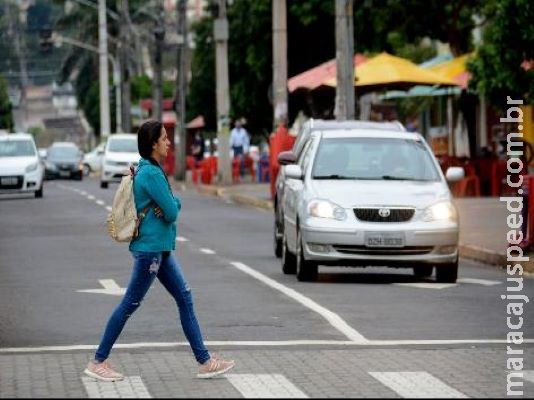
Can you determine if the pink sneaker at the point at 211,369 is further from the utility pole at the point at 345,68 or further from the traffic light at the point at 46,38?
the traffic light at the point at 46,38

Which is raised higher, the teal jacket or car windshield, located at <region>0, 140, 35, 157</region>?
the teal jacket

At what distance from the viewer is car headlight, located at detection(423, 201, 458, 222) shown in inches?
811

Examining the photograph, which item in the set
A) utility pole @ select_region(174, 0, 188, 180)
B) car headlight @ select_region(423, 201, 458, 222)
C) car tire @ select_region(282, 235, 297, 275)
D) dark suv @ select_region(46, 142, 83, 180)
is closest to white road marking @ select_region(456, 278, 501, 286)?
car headlight @ select_region(423, 201, 458, 222)

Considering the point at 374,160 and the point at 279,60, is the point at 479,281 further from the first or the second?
the point at 279,60

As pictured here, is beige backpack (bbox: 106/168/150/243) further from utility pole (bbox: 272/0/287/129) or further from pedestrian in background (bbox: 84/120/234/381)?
utility pole (bbox: 272/0/287/129)

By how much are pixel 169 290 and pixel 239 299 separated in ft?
19.7

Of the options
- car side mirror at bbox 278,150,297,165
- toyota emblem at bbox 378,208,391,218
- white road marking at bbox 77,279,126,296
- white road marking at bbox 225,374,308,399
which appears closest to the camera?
white road marking at bbox 225,374,308,399

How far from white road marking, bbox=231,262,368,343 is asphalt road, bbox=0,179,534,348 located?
16 millimetres

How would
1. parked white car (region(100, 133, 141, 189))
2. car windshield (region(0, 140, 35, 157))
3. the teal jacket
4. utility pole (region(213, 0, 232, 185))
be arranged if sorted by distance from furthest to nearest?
parked white car (region(100, 133, 141, 189)) → utility pole (region(213, 0, 232, 185)) → car windshield (region(0, 140, 35, 157)) → the teal jacket

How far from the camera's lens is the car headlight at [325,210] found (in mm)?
20484

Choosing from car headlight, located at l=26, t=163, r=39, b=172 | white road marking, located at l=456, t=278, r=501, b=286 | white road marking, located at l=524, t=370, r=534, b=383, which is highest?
white road marking, located at l=524, t=370, r=534, b=383

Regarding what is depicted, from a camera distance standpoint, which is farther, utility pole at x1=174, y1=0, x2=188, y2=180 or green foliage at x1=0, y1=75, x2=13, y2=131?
green foliage at x1=0, y1=75, x2=13, y2=131

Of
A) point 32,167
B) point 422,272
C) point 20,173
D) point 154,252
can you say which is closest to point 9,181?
point 20,173

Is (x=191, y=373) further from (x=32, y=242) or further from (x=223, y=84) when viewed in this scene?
(x=223, y=84)
